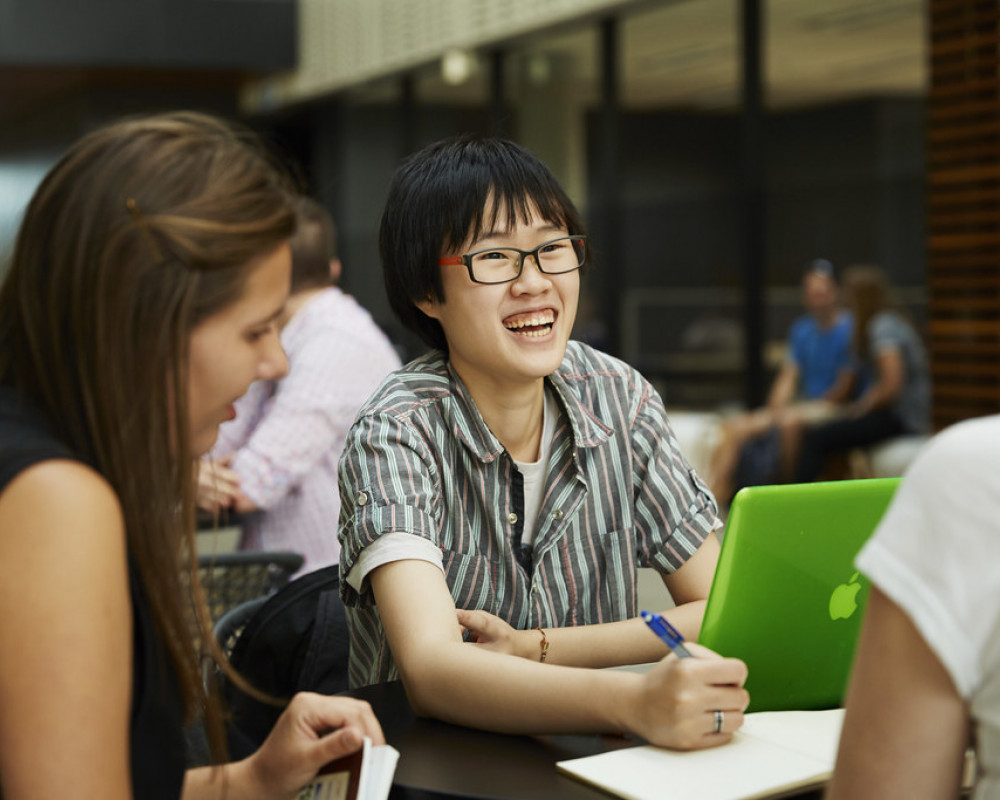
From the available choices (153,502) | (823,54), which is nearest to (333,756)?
(153,502)

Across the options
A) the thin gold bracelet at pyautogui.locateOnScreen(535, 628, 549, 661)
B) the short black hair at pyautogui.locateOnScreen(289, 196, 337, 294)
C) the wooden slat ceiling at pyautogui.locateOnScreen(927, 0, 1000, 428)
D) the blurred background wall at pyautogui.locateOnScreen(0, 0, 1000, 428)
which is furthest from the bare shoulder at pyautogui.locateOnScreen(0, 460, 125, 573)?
the wooden slat ceiling at pyautogui.locateOnScreen(927, 0, 1000, 428)

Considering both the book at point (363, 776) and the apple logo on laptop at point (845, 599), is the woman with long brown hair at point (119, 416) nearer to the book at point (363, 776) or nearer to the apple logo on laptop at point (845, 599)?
the book at point (363, 776)

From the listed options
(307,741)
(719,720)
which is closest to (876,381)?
(719,720)

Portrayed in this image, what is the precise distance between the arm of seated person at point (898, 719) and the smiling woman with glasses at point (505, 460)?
66 centimetres

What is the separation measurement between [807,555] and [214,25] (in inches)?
396

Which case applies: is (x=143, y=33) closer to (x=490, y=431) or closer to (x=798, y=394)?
(x=798, y=394)

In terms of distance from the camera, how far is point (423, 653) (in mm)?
1466

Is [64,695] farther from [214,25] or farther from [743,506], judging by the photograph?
[214,25]

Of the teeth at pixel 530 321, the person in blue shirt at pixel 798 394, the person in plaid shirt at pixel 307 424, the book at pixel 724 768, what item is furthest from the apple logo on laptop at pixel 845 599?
the person in blue shirt at pixel 798 394

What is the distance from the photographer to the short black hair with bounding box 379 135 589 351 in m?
1.79

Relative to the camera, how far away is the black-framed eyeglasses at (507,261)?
1789mm

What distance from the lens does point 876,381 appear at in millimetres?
6199

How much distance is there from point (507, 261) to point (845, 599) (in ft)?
2.32

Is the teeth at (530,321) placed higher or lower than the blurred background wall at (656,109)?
lower
